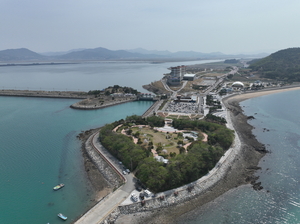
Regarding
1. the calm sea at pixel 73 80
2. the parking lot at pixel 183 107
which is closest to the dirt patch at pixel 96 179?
the parking lot at pixel 183 107

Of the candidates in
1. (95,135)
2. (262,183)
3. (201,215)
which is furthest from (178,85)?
(201,215)

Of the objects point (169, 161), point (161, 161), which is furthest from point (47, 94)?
point (169, 161)

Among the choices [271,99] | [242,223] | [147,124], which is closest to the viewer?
[242,223]

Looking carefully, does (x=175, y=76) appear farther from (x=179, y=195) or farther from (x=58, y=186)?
(x=58, y=186)

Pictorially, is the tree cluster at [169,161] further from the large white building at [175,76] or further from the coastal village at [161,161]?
the large white building at [175,76]

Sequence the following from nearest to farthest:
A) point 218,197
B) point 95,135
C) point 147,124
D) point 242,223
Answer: point 242,223 → point 218,197 → point 95,135 → point 147,124

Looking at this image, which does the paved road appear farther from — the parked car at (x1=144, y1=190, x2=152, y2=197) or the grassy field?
the grassy field

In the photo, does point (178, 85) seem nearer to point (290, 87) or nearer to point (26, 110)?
point (290, 87)
